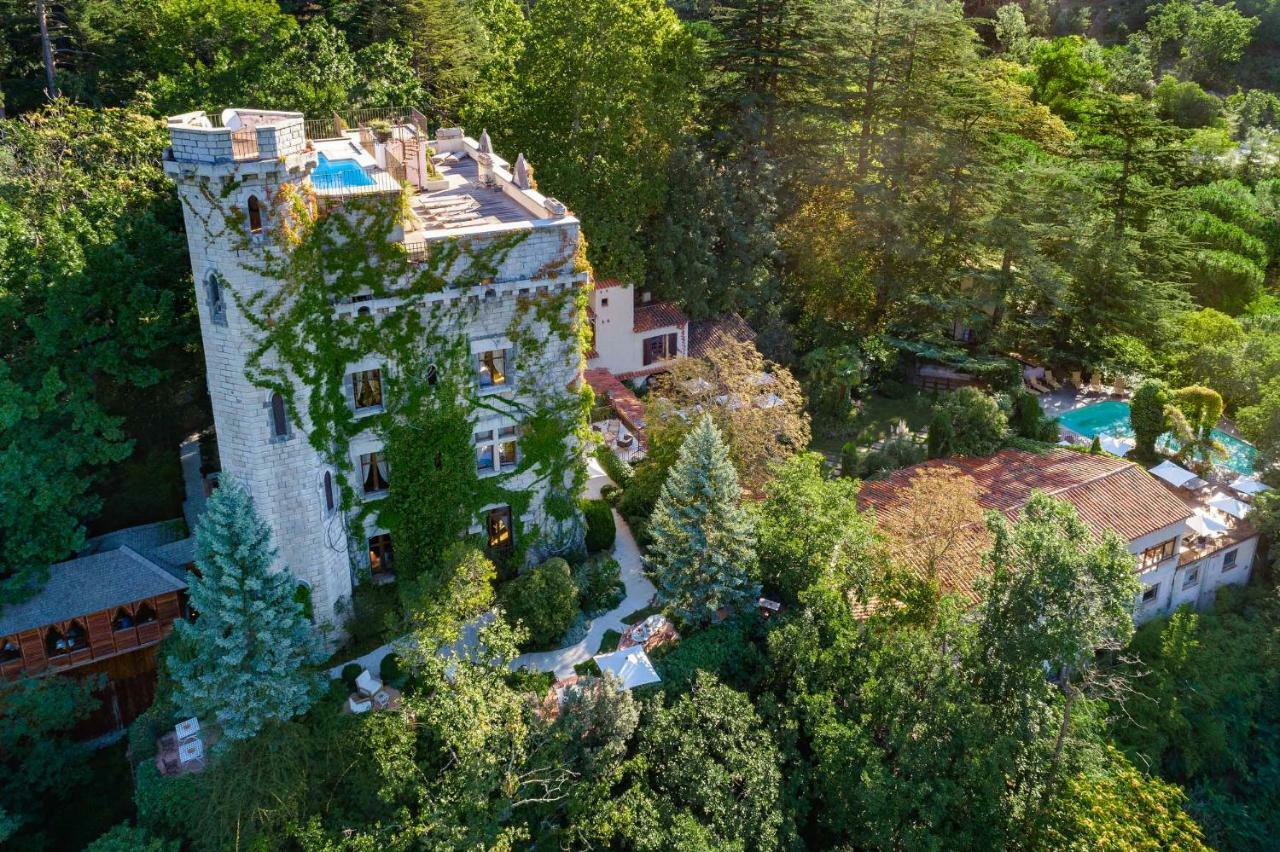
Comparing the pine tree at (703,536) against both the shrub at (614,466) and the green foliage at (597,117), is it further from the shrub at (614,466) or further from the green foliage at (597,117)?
the green foliage at (597,117)

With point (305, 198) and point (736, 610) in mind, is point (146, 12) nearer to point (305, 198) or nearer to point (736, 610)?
point (305, 198)

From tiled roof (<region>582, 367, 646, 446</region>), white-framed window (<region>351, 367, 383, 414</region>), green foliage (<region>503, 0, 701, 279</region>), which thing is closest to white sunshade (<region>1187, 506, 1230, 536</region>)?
tiled roof (<region>582, 367, 646, 446</region>)

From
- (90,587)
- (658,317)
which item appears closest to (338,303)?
(90,587)

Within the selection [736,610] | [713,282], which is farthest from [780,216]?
[736,610]

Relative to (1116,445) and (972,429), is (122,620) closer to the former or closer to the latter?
(972,429)

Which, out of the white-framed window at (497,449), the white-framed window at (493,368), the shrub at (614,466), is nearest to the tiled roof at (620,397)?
the shrub at (614,466)

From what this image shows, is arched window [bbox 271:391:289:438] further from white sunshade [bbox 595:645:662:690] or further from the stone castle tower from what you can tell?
white sunshade [bbox 595:645:662:690]
